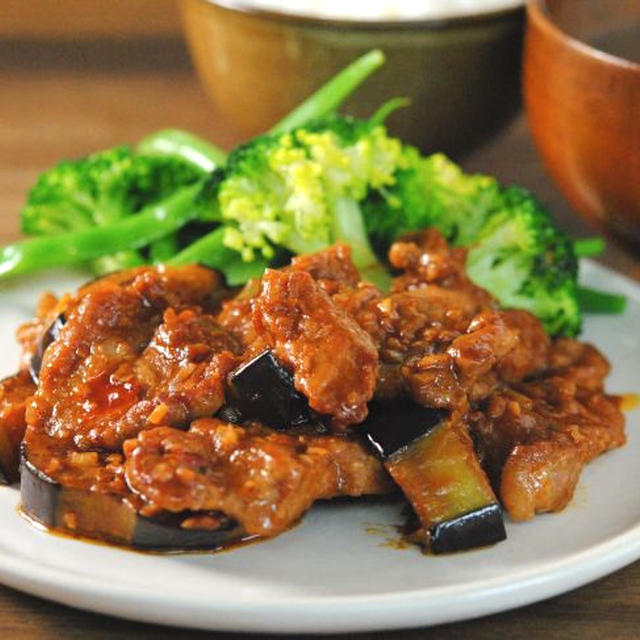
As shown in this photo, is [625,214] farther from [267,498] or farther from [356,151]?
[267,498]

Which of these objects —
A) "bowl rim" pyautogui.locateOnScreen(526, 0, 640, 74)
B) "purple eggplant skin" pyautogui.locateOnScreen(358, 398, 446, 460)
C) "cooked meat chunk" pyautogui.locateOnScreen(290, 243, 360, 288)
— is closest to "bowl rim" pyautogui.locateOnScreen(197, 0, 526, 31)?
"bowl rim" pyautogui.locateOnScreen(526, 0, 640, 74)

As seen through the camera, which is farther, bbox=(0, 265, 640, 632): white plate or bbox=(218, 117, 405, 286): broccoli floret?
bbox=(218, 117, 405, 286): broccoli floret

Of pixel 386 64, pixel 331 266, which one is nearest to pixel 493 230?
pixel 331 266

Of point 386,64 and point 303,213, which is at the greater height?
point 303,213

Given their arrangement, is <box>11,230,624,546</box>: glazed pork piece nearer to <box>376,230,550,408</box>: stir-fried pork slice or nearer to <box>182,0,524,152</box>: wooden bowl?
<box>376,230,550,408</box>: stir-fried pork slice

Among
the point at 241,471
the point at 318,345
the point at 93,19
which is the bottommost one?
the point at 93,19

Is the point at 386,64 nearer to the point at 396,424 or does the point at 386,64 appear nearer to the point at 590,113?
the point at 590,113

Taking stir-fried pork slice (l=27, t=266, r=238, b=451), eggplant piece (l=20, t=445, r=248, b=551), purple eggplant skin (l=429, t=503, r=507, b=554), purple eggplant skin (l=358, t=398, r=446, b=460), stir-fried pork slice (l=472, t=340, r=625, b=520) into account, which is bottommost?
stir-fried pork slice (l=472, t=340, r=625, b=520)

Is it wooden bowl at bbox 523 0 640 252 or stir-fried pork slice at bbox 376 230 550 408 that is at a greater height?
stir-fried pork slice at bbox 376 230 550 408
